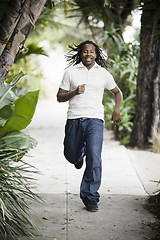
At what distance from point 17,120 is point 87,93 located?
882 millimetres

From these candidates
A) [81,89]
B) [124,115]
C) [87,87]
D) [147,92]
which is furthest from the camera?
[124,115]

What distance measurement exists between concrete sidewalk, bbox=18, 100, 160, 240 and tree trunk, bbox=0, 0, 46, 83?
1.54 metres

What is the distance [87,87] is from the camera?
171 inches

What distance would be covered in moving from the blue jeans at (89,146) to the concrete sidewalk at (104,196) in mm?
244

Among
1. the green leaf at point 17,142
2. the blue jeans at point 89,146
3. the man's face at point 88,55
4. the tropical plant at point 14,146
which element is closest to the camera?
the tropical plant at point 14,146

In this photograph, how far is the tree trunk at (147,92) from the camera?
781cm

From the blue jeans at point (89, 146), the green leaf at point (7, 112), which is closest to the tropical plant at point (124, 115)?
the blue jeans at point (89, 146)

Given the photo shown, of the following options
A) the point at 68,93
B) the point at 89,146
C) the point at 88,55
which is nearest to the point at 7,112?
the point at 68,93

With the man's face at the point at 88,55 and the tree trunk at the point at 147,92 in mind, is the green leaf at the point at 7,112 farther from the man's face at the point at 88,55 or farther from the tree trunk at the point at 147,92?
the tree trunk at the point at 147,92

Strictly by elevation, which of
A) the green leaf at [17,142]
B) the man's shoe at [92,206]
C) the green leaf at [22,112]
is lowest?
the man's shoe at [92,206]

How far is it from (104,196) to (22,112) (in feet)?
5.52

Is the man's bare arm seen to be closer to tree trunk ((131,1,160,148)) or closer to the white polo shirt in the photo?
the white polo shirt

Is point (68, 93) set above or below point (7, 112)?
above

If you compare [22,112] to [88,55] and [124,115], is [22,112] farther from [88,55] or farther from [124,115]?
[124,115]
